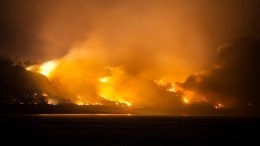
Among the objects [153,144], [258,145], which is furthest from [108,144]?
[258,145]

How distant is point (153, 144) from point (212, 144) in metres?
20.1

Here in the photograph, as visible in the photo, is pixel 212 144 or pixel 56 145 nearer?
pixel 56 145

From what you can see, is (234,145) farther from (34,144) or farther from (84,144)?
(34,144)

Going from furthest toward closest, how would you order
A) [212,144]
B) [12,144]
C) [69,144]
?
1. [212,144]
2. [69,144]
3. [12,144]

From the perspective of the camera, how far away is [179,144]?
114438 mm

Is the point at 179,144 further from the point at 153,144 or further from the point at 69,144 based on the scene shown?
the point at 69,144

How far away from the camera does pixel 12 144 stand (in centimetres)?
10050

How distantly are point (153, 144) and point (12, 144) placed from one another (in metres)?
42.2

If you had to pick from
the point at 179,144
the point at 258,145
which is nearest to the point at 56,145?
the point at 179,144

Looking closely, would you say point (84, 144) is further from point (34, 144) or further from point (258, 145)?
point (258, 145)

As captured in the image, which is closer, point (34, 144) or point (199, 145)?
point (34, 144)

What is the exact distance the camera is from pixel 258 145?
109625 millimetres

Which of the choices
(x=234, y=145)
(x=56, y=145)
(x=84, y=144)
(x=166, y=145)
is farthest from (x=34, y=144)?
(x=234, y=145)

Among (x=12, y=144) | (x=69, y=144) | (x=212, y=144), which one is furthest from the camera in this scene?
(x=212, y=144)
